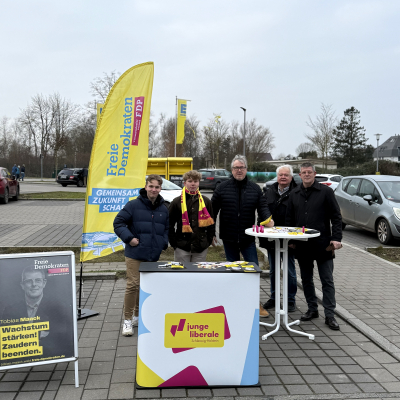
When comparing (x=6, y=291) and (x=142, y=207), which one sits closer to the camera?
(x=6, y=291)

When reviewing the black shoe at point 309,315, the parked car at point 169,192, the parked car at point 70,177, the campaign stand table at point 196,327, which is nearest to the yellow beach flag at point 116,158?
the campaign stand table at point 196,327

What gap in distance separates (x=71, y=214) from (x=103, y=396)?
459 inches

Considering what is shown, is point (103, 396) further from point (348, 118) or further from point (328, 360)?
point (348, 118)

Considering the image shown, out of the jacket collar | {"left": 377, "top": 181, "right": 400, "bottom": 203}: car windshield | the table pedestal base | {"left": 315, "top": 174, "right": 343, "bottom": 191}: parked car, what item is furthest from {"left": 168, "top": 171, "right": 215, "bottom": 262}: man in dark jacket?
{"left": 315, "top": 174, "right": 343, "bottom": 191}: parked car

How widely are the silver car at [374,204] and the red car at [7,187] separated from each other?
1368 centimetres

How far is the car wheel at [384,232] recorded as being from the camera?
9.53 meters

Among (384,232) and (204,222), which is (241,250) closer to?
(204,222)

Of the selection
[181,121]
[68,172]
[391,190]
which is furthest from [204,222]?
[68,172]

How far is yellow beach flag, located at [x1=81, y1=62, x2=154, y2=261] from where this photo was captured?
17.5 ft

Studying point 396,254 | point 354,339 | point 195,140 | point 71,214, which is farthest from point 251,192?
point 195,140

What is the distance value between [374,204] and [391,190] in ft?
1.93

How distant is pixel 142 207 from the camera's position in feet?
14.1

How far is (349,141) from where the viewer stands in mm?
56750

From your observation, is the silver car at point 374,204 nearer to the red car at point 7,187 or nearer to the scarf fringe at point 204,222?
the scarf fringe at point 204,222
